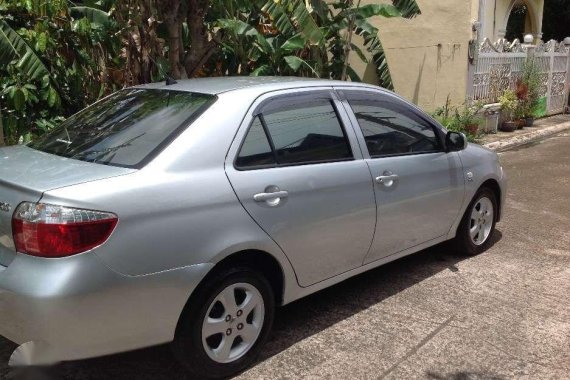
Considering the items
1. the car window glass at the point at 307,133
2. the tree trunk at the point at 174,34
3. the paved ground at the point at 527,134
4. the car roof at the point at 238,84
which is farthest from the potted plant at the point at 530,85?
the car window glass at the point at 307,133

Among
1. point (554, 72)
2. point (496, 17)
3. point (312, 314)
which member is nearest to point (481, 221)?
point (312, 314)

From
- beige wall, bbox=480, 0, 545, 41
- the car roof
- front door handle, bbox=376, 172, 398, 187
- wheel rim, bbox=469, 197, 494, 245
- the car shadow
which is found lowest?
the car shadow

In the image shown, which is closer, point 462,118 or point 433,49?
point 462,118

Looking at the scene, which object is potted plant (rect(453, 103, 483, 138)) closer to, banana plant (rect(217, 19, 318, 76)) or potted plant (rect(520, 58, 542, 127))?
potted plant (rect(520, 58, 542, 127))

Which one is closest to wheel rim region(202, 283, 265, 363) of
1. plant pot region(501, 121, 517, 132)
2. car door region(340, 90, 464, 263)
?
car door region(340, 90, 464, 263)

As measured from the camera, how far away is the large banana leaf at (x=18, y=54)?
6.77m

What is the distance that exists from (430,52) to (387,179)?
30.3 ft

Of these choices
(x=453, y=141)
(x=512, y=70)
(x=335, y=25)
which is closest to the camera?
(x=453, y=141)

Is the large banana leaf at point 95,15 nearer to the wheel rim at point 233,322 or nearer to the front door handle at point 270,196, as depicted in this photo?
the front door handle at point 270,196

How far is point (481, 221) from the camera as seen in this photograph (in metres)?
5.34

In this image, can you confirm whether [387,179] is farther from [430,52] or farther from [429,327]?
[430,52]

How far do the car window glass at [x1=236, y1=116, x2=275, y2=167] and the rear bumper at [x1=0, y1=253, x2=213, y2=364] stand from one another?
2.64 ft

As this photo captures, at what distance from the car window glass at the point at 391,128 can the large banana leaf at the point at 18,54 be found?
4.51m

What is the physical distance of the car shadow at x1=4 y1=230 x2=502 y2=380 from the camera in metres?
3.31
